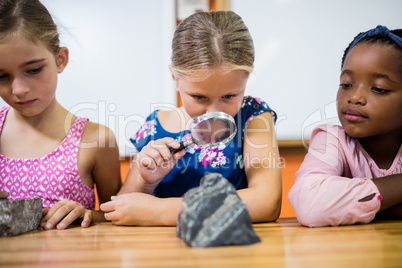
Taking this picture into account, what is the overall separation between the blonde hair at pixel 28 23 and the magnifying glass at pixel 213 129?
0.65m

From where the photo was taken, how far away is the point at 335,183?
1.14 meters

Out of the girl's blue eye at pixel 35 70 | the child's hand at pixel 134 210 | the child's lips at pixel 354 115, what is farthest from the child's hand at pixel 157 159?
the child's lips at pixel 354 115

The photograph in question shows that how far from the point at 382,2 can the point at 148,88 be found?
1738 mm

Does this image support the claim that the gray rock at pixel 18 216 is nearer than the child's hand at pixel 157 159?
Yes

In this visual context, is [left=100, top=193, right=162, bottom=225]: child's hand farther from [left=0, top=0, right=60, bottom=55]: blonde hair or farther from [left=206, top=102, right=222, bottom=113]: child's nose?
[left=0, top=0, right=60, bottom=55]: blonde hair

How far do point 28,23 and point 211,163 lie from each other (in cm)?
82

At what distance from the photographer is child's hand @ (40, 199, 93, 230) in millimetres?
Answer: 1100

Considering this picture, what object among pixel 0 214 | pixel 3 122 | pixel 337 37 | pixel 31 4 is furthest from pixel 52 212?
pixel 337 37

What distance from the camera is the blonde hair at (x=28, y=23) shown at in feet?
4.25

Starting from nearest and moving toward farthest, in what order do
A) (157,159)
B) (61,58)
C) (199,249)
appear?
(199,249)
(157,159)
(61,58)

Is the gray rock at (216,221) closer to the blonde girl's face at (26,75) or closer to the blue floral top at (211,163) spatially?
the blue floral top at (211,163)

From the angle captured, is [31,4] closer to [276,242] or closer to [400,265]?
[276,242]

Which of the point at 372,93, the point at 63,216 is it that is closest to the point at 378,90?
the point at 372,93

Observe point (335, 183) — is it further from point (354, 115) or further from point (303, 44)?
point (303, 44)
